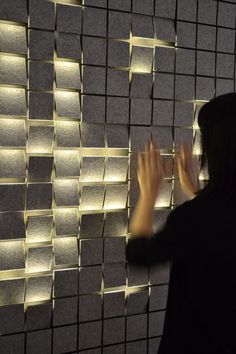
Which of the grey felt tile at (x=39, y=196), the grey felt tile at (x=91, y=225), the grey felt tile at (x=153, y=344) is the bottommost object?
the grey felt tile at (x=153, y=344)

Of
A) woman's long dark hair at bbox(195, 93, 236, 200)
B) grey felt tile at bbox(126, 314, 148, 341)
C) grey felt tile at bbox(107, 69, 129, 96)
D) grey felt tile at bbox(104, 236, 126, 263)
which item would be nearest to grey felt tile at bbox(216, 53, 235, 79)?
grey felt tile at bbox(107, 69, 129, 96)

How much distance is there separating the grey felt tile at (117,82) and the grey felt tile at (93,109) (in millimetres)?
71

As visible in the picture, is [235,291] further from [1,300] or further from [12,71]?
[12,71]

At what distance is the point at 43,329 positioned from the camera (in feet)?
6.94

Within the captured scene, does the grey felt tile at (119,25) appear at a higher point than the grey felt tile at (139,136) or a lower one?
higher

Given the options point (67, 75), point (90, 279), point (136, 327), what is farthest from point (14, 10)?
point (136, 327)

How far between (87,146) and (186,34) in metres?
0.84

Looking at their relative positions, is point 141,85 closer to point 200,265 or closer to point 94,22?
point 94,22

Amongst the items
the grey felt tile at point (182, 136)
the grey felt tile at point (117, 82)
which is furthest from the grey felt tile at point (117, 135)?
the grey felt tile at point (182, 136)

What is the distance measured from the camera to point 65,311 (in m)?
2.16

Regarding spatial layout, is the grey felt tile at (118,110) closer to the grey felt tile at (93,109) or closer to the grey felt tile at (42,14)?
the grey felt tile at (93,109)

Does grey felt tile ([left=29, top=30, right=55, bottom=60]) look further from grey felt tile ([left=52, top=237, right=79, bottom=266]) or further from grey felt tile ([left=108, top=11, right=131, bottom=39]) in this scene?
grey felt tile ([left=52, top=237, right=79, bottom=266])

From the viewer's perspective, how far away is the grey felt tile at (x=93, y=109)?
2.13 metres

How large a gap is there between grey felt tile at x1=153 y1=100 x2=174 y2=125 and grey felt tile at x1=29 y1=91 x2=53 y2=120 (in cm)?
56
